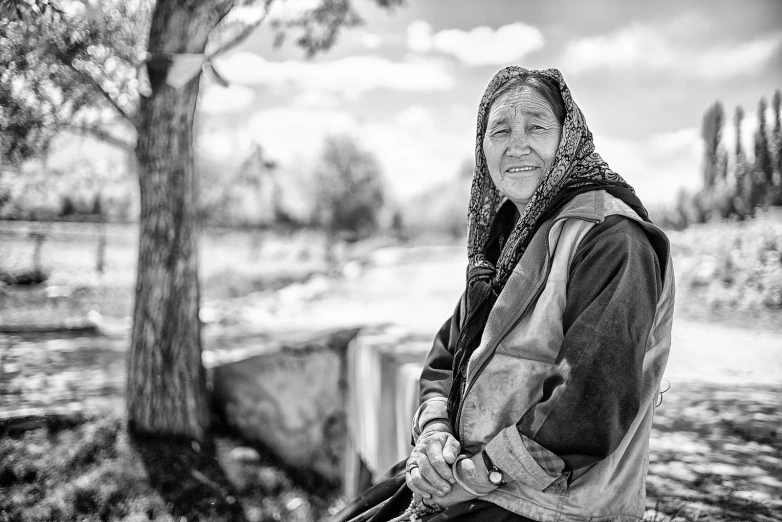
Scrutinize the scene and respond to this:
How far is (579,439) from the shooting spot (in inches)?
51.4

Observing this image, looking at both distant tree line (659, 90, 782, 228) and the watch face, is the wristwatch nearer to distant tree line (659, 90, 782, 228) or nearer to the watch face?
the watch face

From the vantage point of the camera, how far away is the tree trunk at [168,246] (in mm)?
4129

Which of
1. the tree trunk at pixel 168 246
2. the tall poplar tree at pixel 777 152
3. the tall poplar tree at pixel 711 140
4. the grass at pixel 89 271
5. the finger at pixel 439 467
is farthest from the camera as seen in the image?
the grass at pixel 89 271

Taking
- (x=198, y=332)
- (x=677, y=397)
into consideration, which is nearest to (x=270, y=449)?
(x=198, y=332)

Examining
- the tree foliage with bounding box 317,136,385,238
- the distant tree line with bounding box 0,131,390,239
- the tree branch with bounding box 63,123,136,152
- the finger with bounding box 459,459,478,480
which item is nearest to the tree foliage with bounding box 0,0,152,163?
the tree branch with bounding box 63,123,136,152

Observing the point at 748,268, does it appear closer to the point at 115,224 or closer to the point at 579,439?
the point at 579,439

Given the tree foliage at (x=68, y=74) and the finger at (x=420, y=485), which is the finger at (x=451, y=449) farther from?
the tree foliage at (x=68, y=74)

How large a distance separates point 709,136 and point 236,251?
1763 centimetres

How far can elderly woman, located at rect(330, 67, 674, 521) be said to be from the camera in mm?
1313

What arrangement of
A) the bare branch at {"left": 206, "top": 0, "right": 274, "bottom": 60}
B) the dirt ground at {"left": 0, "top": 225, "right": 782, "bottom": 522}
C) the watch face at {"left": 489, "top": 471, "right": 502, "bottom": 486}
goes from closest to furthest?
the watch face at {"left": 489, "top": 471, "right": 502, "bottom": 486}, the dirt ground at {"left": 0, "top": 225, "right": 782, "bottom": 522}, the bare branch at {"left": 206, "top": 0, "right": 274, "bottom": 60}

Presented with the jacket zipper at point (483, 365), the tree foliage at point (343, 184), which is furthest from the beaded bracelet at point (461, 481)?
the tree foliage at point (343, 184)

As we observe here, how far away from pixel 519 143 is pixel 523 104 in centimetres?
12

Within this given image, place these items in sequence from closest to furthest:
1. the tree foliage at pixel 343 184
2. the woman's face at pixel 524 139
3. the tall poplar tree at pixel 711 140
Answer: the woman's face at pixel 524 139
the tall poplar tree at pixel 711 140
the tree foliage at pixel 343 184

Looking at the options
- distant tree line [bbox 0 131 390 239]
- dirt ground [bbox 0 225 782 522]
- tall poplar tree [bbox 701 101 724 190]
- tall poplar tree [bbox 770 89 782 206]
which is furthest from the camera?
distant tree line [bbox 0 131 390 239]
